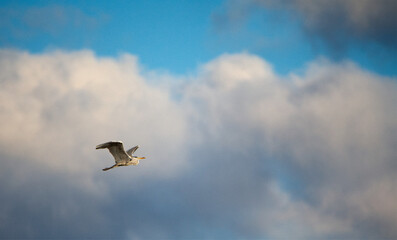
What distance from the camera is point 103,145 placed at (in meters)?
104

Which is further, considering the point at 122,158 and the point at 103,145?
the point at 122,158

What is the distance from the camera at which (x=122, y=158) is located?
113 metres

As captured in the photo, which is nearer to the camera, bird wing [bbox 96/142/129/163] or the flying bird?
bird wing [bbox 96/142/129/163]

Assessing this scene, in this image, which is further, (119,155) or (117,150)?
(119,155)

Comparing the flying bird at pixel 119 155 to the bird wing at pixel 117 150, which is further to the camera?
the flying bird at pixel 119 155

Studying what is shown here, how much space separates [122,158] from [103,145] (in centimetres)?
1019

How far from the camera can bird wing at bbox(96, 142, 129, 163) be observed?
106262 mm

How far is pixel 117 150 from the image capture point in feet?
361

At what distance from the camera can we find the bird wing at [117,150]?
106 m

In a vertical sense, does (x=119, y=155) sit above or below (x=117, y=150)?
above
